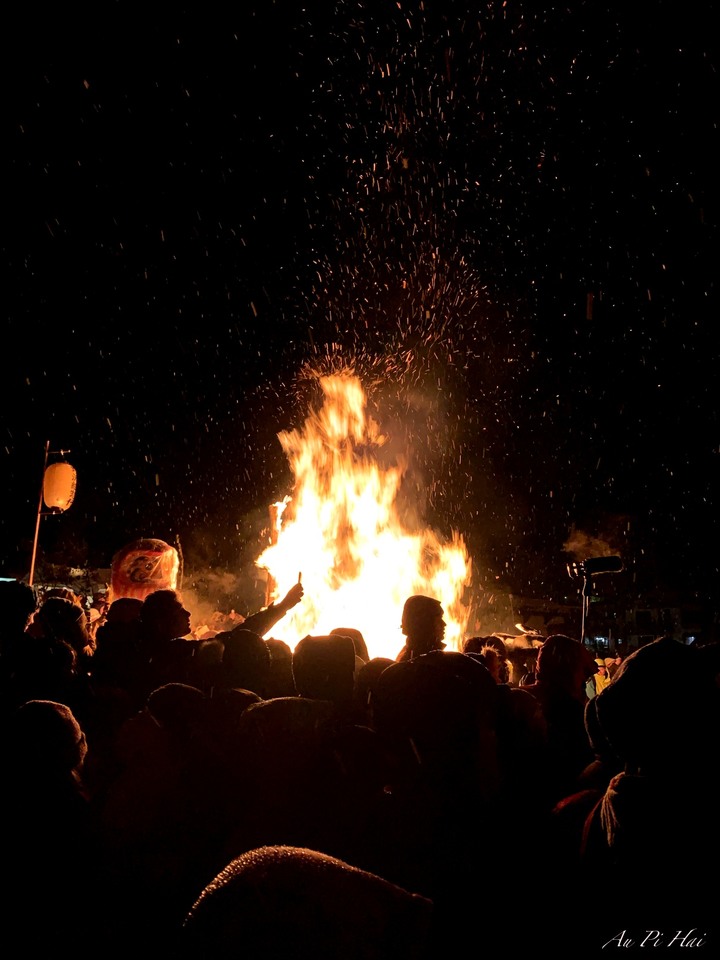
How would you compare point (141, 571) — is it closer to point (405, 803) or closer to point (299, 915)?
point (405, 803)

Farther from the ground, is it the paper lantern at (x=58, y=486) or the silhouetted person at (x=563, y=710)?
the paper lantern at (x=58, y=486)

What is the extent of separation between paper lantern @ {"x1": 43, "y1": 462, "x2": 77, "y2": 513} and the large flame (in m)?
6.65

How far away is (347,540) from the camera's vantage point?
11320 mm

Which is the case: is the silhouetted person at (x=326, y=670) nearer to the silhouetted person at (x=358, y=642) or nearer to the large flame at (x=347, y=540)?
the silhouetted person at (x=358, y=642)

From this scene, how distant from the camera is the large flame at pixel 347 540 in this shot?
34.0 feet

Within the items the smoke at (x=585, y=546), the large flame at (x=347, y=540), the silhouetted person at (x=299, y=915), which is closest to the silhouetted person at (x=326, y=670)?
the silhouetted person at (x=299, y=915)

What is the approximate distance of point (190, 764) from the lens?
2432 millimetres

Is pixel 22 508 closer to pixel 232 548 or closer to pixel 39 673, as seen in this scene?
pixel 232 548

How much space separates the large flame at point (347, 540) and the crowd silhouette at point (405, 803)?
23.7 feet

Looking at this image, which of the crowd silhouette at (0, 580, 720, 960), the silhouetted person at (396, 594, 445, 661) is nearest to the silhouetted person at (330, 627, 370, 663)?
the silhouetted person at (396, 594, 445, 661)

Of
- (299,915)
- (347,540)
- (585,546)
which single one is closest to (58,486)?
(347,540)

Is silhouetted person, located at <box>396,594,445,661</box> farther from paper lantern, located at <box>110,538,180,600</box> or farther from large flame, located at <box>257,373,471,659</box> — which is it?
paper lantern, located at <box>110,538,180,600</box>

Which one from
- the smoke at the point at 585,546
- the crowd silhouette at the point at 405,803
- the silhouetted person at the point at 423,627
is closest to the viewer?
the crowd silhouette at the point at 405,803

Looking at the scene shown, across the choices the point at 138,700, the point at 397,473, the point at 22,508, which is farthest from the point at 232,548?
the point at 138,700
